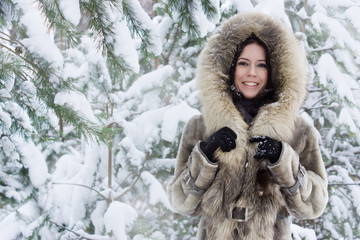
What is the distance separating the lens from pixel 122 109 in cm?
393

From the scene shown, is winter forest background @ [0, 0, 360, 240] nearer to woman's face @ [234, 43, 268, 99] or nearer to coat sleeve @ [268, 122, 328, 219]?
woman's face @ [234, 43, 268, 99]

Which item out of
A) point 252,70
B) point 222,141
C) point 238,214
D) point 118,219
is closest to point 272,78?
point 252,70

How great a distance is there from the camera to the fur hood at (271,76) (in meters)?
1.80

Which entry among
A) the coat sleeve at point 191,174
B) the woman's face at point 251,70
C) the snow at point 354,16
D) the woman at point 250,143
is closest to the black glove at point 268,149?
the woman at point 250,143

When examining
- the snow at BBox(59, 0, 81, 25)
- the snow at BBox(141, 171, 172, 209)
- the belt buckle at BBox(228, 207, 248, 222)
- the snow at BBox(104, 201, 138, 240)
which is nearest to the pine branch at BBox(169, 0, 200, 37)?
the snow at BBox(59, 0, 81, 25)

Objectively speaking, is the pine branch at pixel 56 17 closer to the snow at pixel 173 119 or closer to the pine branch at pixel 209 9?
the pine branch at pixel 209 9

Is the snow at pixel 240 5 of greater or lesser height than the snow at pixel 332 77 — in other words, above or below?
above

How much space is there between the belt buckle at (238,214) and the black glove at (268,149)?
12.2 inches

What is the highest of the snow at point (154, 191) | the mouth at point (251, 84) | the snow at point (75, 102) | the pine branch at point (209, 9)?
the pine branch at point (209, 9)

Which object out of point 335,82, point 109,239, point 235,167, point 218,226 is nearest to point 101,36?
point 235,167

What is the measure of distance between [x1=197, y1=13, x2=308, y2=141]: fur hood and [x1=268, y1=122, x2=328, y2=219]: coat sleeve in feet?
0.52

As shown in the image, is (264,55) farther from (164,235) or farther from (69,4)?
(164,235)

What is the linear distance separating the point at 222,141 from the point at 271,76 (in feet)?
1.98

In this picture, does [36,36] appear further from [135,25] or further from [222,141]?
[222,141]
